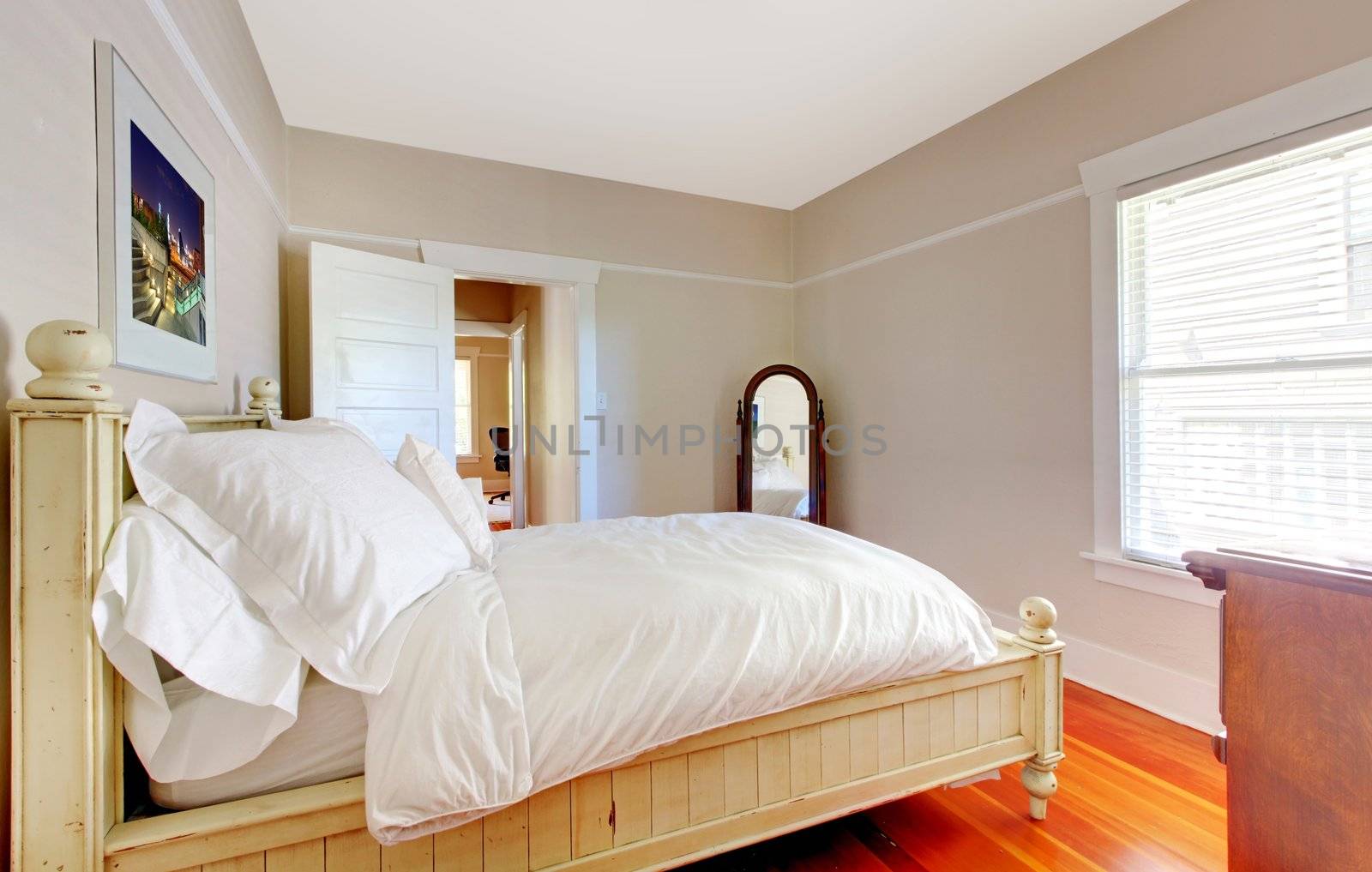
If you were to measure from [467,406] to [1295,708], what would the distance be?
24.4 feet

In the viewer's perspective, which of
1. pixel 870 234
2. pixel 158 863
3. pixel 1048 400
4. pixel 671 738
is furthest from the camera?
pixel 870 234

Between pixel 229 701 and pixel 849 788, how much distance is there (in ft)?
4.08

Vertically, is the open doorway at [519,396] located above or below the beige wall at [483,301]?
below

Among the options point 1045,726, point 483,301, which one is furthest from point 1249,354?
point 483,301

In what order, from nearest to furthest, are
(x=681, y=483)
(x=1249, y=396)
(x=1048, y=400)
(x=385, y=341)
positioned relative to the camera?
(x=1249, y=396)
(x=1048, y=400)
(x=385, y=341)
(x=681, y=483)

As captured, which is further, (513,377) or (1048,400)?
(513,377)

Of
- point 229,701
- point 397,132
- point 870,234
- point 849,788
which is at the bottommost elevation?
point 849,788

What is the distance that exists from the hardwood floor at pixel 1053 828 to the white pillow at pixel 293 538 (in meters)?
1.03

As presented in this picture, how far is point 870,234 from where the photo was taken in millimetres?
3586

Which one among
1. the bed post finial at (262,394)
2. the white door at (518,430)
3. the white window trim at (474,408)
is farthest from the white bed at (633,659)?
the white window trim at (474,408)

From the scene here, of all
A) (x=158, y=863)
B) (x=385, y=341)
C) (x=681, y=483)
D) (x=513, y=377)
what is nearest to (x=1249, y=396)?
(x=681, y=483)

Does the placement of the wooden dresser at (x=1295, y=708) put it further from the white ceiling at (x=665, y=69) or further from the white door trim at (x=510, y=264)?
the white door trim at (x=510, y=264)

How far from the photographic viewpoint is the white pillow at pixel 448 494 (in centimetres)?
151

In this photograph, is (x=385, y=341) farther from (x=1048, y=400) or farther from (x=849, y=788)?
(x=1048, y=400)
